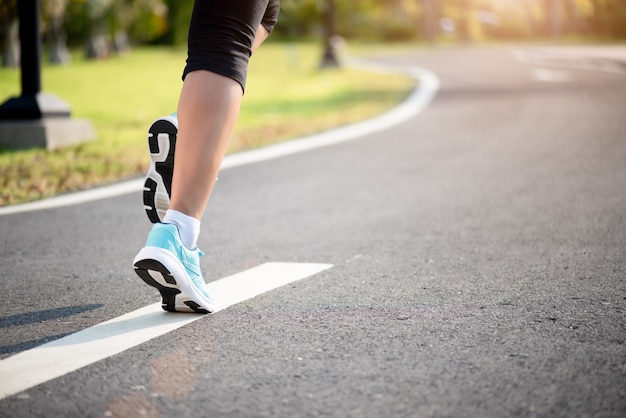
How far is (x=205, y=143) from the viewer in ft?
8.55

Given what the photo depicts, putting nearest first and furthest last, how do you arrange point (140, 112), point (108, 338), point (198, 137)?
point (108, 338), point (198, 137), point (140, 112)

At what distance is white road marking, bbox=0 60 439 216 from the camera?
15.6 ft

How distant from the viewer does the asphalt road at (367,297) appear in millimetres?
1923

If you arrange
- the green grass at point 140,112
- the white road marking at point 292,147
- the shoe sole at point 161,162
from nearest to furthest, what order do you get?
Answer: the shoe sole at point 161,162, the white road marking at point 292,147, the green grass at point 140,112

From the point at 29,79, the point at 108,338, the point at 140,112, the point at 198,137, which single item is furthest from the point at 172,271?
the point at 140,112

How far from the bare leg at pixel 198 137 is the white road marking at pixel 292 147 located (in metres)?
2.23

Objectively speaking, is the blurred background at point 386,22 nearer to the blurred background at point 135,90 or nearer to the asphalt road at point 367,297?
the blurred background at point 135,90

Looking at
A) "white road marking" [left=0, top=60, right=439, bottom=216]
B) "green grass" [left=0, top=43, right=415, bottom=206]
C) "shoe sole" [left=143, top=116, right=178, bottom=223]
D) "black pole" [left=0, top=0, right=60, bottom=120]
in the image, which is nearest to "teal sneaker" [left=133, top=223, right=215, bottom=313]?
"shoe sole" [left=143, top=116, right=178, bottom=223]

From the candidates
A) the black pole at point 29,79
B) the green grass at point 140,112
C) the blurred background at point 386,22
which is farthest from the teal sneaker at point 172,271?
the blurred background at point 386,22

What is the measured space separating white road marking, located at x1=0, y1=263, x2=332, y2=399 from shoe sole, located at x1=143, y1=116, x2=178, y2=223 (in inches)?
14.3

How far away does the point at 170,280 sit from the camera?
251 centimetres

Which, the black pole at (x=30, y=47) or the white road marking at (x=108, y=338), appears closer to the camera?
the white road marking at (x=108, y=338)

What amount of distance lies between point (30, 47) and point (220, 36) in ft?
17.5

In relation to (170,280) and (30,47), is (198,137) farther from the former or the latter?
(30,47)
